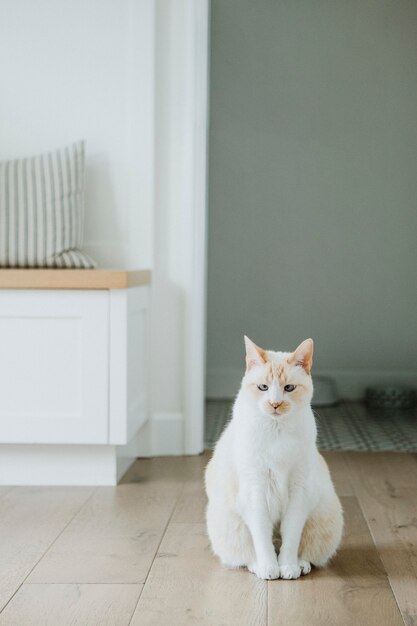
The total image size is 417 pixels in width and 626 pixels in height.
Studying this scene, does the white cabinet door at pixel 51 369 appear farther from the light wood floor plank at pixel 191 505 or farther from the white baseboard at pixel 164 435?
the white baseboard at pixel 164 435

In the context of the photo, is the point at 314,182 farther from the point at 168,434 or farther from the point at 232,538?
the point at 232,538

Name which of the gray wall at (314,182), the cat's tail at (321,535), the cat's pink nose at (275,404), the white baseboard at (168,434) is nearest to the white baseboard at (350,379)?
the gray wall at (314,182)

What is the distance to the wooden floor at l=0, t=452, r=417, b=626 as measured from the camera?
5.05 ft

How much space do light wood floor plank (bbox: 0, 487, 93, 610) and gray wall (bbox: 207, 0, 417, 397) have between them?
2.06 metres

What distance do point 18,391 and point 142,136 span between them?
103cm

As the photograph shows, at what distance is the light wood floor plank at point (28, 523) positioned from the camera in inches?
69.8

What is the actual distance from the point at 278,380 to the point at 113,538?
0.66 meters

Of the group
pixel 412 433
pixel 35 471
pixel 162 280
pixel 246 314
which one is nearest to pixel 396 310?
pixel 246 314

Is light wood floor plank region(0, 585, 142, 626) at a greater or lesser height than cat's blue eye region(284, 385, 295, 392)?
lesser

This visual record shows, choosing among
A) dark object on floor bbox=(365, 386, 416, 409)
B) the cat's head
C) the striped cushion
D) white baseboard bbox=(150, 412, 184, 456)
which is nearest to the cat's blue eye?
the cat's head

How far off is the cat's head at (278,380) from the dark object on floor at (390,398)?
2.57 metres

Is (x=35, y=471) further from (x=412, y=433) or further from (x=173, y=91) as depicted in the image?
(x=412, y=433)

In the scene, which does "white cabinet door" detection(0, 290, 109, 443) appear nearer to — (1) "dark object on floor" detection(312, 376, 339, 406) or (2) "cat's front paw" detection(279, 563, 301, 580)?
(2) "cat's front paw" detection(279, 563, 301, 580)

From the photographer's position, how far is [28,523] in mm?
2148
